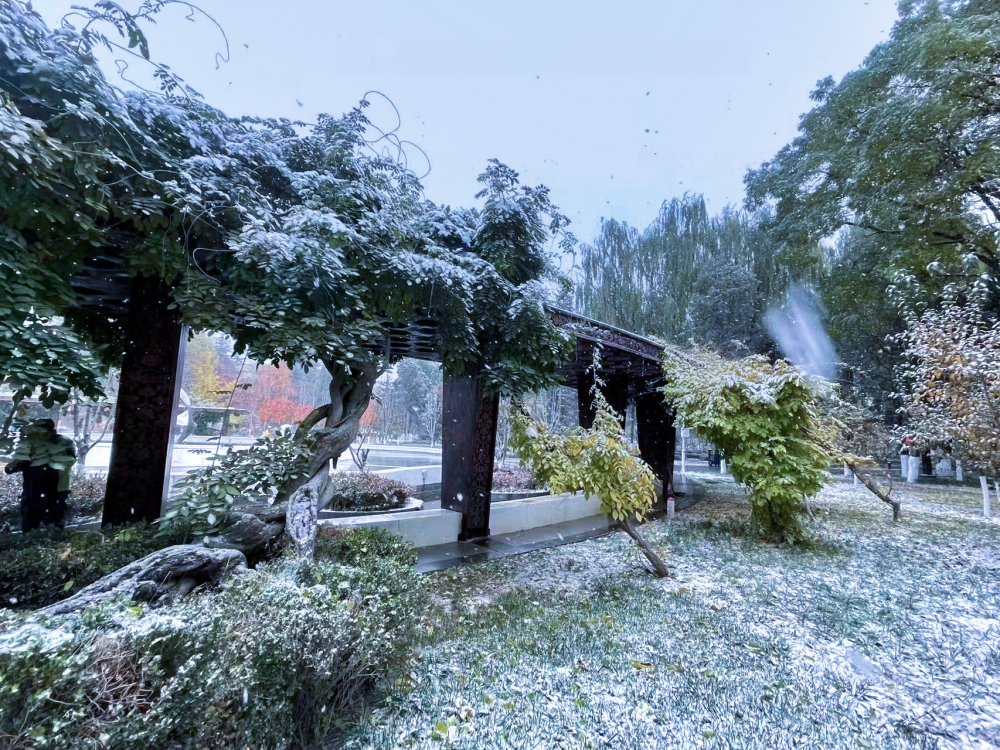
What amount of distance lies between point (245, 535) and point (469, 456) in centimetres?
282

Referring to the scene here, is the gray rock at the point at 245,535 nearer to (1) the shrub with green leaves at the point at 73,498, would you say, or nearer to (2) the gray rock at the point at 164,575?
(2) the gray rock at the point at 164,575

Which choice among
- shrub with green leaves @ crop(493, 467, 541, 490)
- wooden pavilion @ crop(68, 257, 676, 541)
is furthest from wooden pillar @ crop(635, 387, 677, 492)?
shrub with green leaves @ crop(493, 467, 541, 490)

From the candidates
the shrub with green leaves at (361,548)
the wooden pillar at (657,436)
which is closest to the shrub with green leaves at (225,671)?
the shrub with green leaves at (361,548)

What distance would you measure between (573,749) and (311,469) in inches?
98.7

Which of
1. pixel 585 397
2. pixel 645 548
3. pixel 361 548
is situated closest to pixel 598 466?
pixel 645 548

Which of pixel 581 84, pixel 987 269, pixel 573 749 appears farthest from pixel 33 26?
pixel 987 269

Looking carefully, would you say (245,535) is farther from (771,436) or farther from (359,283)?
(771,436)

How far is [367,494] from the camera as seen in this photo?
6.19 meters

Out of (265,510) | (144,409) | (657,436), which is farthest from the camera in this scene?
(657,436)

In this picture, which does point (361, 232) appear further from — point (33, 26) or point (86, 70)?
point (33, 26)

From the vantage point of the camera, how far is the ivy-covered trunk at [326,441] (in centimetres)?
306

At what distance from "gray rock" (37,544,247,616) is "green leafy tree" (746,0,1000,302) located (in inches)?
284

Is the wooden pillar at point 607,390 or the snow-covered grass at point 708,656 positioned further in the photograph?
the wooden pillar at point 607,390

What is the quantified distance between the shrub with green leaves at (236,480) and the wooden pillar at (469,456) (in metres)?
2.30
